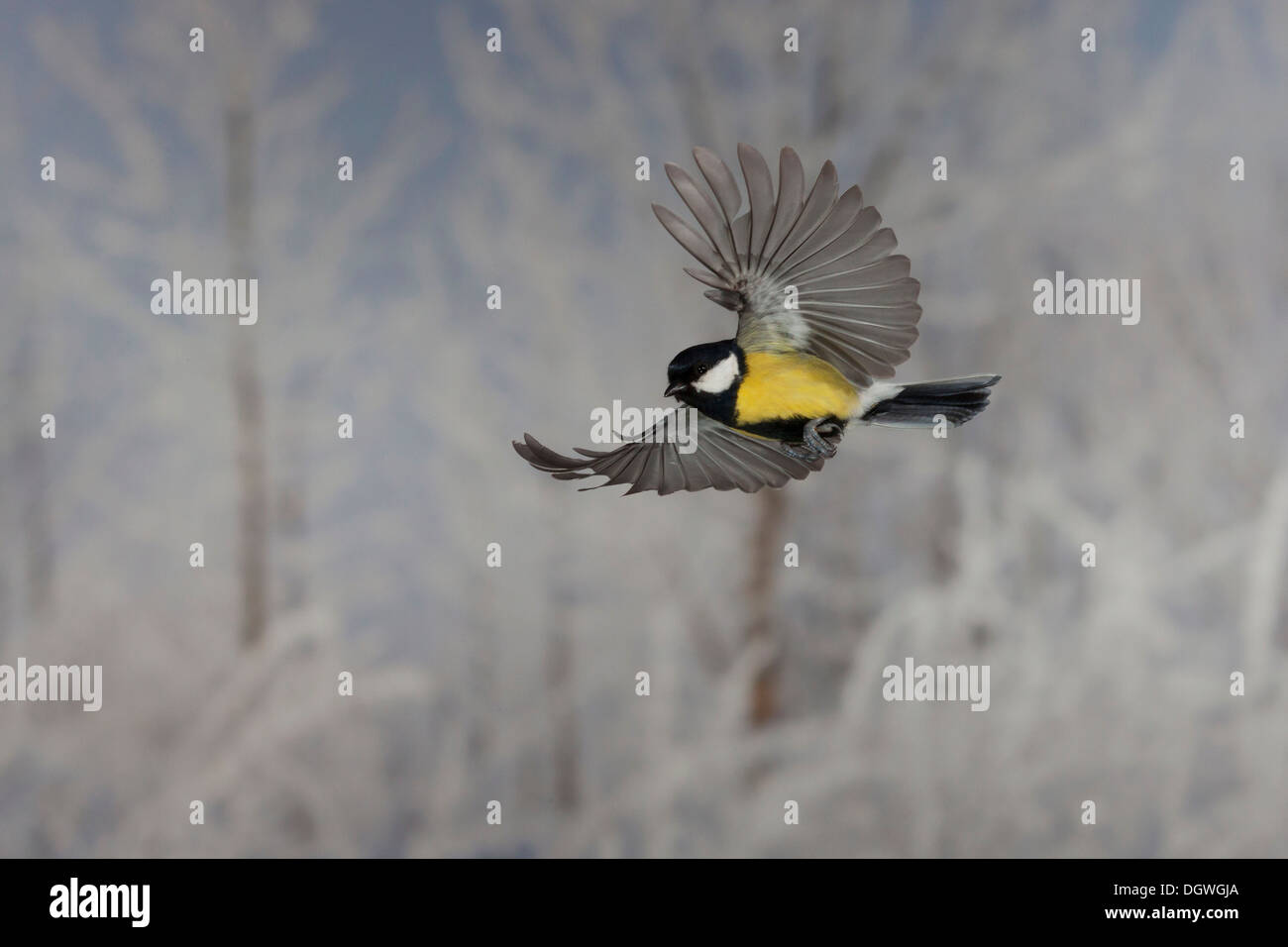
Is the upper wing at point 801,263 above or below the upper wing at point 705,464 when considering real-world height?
above

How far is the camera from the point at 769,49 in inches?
59.4

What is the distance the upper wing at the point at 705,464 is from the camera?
1.15 ft

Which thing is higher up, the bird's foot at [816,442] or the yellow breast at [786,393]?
the yellow breast at [786,393]

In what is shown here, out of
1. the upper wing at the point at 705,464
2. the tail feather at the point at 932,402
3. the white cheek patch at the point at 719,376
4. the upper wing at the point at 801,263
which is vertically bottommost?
the upper wing at the point at 705,464

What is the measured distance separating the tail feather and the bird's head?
0.17 ft

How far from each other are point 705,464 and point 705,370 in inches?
1.5

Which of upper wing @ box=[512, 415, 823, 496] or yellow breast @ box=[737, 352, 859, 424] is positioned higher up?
yellow breast @ box=[737, 352, 859, 424]

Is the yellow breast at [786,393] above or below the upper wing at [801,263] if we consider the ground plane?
below

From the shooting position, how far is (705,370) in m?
0.37

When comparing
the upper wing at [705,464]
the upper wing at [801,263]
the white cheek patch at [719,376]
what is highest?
the upper wing at [801,263]

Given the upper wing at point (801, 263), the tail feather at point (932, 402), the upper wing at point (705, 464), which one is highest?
the upper wing at point (801, 263)

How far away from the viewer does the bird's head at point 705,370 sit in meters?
0.36

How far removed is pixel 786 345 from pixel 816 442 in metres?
0.05

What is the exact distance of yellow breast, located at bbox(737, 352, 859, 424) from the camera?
1.21ft
